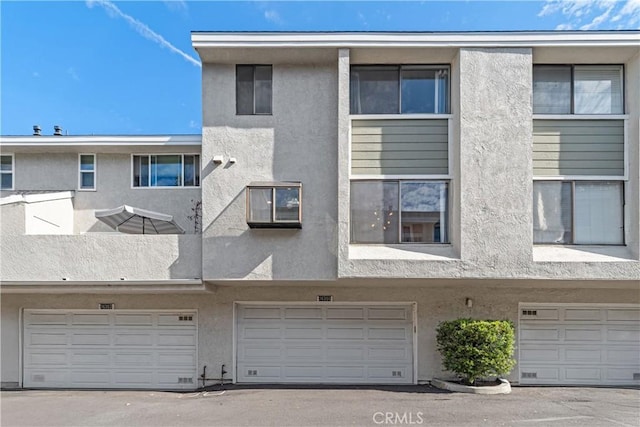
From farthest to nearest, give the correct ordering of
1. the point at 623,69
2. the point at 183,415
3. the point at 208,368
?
the point at 208,368, the point at 623,69, the point at 183,415

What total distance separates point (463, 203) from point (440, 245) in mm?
984

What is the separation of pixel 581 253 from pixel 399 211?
3728 millimetres

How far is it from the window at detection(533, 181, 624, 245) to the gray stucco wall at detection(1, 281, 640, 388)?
54.8 inches

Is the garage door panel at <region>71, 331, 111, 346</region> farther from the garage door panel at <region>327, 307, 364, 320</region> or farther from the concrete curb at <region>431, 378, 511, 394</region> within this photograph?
the concrete curb at <region>431, 378, 511, 394</region>

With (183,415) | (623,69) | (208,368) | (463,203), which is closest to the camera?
(183,415)

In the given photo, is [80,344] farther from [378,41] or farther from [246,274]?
[378,41]

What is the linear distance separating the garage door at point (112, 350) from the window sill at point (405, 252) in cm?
425

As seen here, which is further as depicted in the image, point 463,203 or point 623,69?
point 623,69

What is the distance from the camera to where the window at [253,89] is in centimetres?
864

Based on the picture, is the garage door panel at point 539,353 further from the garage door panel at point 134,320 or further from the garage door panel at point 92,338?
the garage door panel at point 92,338

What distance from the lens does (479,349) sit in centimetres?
823

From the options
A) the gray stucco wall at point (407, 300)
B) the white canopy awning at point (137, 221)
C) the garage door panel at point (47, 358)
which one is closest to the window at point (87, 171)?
the white canopy awning at point (137, 221)

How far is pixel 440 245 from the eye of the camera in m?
8.36

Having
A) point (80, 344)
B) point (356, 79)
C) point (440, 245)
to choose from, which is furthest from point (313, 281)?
point (80, 344)
